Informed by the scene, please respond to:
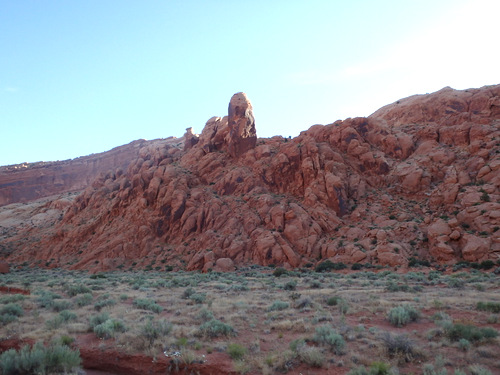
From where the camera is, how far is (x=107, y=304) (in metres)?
14.8

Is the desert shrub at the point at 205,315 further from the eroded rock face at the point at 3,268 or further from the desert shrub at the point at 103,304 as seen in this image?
the eroded rock face at the point at 3,268

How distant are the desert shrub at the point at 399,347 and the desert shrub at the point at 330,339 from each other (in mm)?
1159

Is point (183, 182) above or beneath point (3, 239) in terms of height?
above

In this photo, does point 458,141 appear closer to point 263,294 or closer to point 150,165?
point 263,294

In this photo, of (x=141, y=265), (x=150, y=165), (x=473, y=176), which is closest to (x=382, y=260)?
(x=473, y=176)

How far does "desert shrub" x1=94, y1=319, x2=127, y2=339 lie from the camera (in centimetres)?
1024

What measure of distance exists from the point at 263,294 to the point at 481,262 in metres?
19.5

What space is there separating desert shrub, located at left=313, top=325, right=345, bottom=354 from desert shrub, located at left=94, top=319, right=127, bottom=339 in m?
6.27

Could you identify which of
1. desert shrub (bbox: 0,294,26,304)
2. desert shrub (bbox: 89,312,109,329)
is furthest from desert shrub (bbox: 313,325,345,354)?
desert shrub (bbox: 0,294,26,304)

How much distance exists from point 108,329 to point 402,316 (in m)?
9.63

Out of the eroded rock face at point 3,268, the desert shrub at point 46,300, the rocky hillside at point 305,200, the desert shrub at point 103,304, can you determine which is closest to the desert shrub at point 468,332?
the desert shrub at point 103,304

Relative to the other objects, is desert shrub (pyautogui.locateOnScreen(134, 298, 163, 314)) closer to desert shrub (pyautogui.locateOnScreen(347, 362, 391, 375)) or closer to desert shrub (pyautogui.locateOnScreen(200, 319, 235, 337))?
desert shrub (pyautogui.locateOnScreen(200, 319, 235, 337))

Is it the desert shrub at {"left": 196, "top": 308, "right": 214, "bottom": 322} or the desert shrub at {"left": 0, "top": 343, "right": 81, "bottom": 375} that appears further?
the desert shrub at {"left": 196, "top": 308, "right": 214, "bottom": 322}

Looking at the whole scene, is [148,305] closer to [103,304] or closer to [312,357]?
[103,304]
